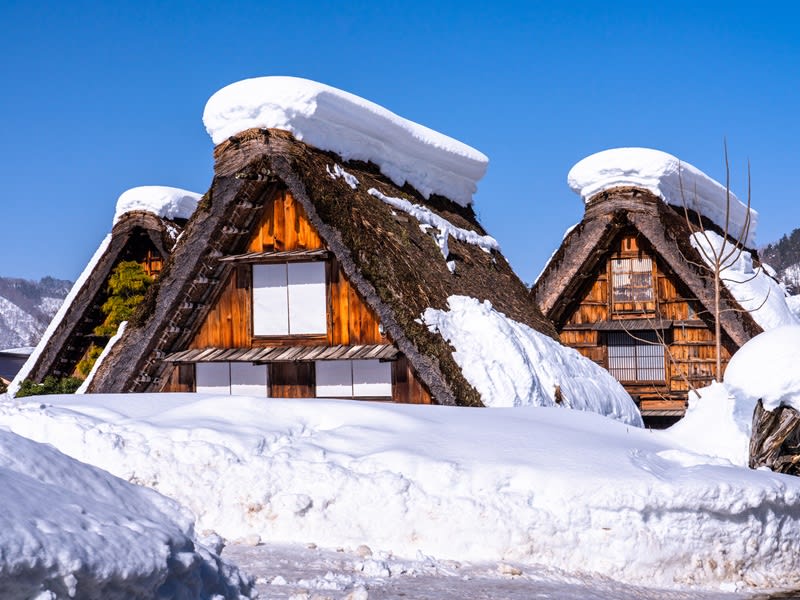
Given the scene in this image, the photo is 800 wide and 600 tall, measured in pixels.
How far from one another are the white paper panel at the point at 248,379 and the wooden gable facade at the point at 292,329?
14mm

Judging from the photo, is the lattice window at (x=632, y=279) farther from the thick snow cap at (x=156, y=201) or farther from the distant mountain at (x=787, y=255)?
the distant mountain at (x=787, y=255)

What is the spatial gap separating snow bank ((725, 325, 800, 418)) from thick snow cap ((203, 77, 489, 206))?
619 centimetres

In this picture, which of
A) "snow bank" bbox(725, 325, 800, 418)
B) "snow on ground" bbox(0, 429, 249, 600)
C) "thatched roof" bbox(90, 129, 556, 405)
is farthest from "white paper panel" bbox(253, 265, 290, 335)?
"snow on ground" bbox(0, 429, 249, 600)

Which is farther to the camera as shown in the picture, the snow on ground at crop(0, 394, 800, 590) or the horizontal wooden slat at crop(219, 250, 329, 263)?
the horizontal wooden slat at crop(219, 250, 329, 263)

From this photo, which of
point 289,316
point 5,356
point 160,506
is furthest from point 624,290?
point 5,356

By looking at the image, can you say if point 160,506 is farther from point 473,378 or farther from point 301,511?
point 473,378

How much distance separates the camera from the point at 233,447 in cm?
653

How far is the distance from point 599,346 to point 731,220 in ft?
15.3

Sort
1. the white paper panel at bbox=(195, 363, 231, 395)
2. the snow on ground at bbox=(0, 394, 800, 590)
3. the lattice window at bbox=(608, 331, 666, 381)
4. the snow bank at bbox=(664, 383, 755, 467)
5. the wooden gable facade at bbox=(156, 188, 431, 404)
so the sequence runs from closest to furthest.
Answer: the snow on ground at bbox=(0, 394, 800, 590) < the snow bank at bbox=(664, 383, 755, 467) < the wooden gable facade at bbox=(156, 188, 431, 404) < the white paper panel at bbox=(195, 363, 231, 395) < the lattice window at bbox=(608, 331, 666, 381)

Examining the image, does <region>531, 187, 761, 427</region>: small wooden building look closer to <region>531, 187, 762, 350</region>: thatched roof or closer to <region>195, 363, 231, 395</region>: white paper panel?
<region>531, 187, 762, 350</region>: thatched roof

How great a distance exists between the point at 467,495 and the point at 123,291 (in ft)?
45.9

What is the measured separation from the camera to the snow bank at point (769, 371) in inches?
301

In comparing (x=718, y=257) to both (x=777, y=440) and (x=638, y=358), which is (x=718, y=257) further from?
(x=638, y=358)

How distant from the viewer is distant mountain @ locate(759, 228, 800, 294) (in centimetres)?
7256
